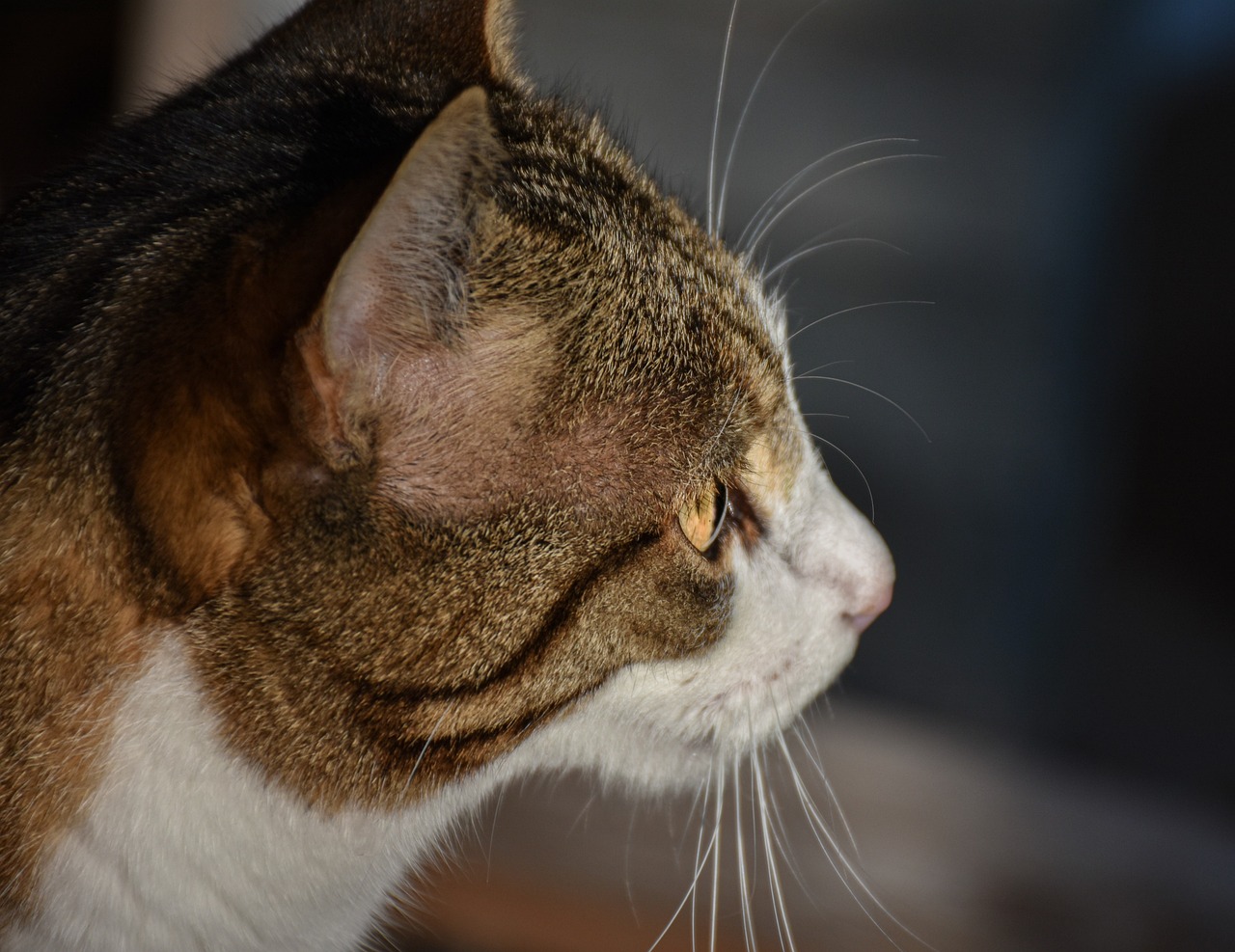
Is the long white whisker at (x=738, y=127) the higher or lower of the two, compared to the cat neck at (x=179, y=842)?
higher

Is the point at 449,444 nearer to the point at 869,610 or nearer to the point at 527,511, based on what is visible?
the point at 527,511

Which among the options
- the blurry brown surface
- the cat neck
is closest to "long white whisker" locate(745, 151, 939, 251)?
the cat neck

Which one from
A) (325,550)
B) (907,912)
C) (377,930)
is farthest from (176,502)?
(907,912)

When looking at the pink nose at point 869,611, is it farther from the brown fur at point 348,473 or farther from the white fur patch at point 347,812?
the brown fur at point 348,473

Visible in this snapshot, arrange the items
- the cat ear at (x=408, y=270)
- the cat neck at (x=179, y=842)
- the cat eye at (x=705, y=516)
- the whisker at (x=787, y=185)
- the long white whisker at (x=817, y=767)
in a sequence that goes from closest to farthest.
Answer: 1. the cat ear at (x=408, y=270)
2. the cat neck at (x=179, y=842)
3. the cat eye at (x=705, y=516)
4. the long white whisker at (x=817, y=767)
5. the whisker at (x=787, y=185)

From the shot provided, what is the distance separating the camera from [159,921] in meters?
0.63

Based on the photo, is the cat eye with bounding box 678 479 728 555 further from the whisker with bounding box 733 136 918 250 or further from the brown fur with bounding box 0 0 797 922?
the whisker with bounding box 733 136 918 250

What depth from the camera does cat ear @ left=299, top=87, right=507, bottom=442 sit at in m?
0.48

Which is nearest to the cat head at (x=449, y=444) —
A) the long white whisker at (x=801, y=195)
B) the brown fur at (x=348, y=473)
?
the brown fur at (x=348, y=473)

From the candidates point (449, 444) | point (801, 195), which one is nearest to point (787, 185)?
point (801, 195)

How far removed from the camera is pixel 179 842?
24.0 inches

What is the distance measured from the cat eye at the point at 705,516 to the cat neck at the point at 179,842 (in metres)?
0.22

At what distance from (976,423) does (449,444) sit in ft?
3.93

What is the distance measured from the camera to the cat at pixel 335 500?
0.54 metres
